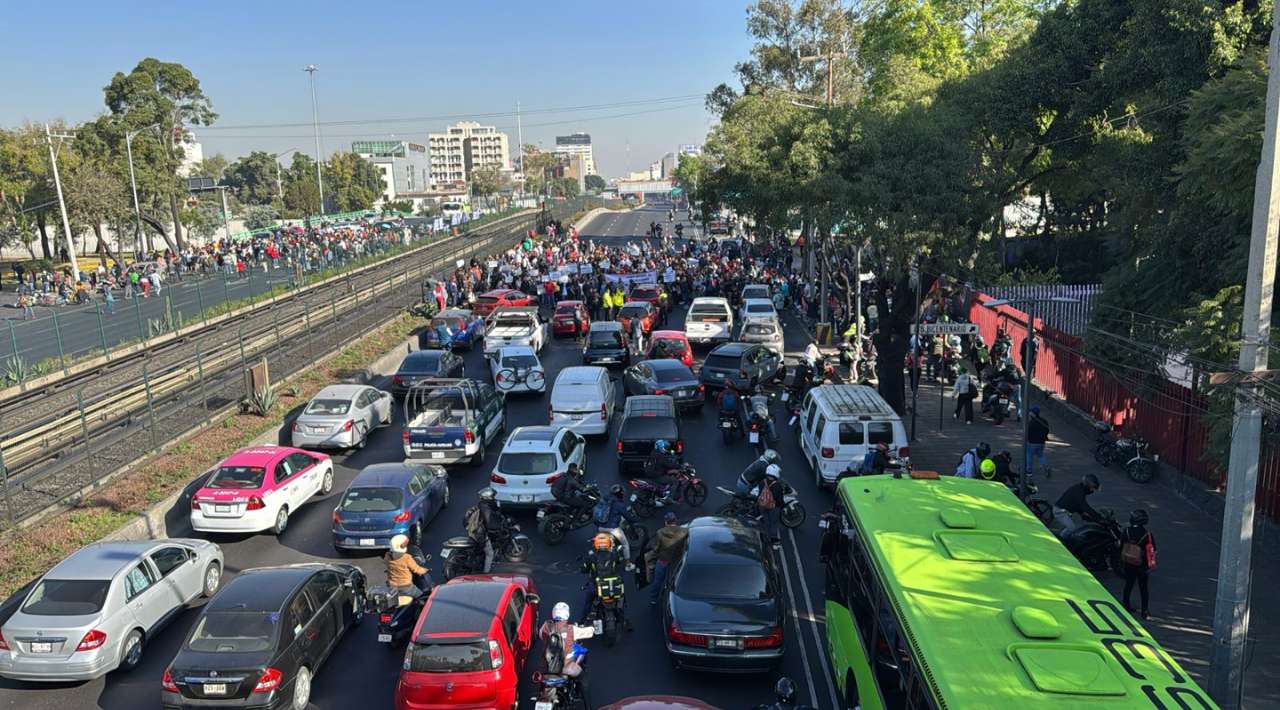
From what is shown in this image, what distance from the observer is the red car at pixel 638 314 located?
3256 centimetres

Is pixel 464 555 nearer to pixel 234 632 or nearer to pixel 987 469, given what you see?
pixel 234 632

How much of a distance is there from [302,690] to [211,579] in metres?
4.16

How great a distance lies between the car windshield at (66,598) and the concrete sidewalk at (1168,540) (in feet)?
44.3

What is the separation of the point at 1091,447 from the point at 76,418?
23454 mm

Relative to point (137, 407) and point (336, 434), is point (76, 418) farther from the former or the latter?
point (336, 434)

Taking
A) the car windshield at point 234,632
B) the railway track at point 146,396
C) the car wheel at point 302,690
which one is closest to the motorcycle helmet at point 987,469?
the car wheel at point 302,690

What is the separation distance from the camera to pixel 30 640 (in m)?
10.7

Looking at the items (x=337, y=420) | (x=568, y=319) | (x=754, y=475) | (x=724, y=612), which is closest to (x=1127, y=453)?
(x=754, y=475)

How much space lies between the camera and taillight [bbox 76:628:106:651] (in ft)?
Answer: 35.0

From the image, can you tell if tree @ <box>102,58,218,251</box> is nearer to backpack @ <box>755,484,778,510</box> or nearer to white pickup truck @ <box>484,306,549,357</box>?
white pickup truck @ <box>484,306,549,357</box>

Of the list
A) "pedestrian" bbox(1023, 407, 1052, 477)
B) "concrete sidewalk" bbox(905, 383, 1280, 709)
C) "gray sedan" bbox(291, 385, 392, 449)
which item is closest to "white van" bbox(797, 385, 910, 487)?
"pedestrian" bbox(1023, 407, 1052, 477)

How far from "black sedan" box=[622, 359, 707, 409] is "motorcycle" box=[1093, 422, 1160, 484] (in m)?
9.35

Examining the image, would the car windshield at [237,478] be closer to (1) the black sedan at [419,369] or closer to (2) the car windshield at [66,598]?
(2) the car windshield at [66,598]

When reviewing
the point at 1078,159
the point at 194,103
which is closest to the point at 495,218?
the point at 194,103
